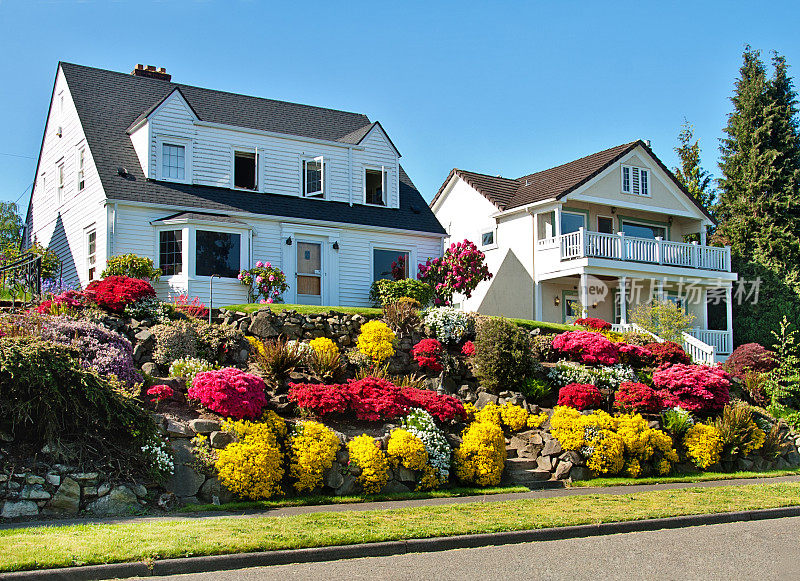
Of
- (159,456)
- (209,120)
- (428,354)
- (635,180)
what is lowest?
(159,456)


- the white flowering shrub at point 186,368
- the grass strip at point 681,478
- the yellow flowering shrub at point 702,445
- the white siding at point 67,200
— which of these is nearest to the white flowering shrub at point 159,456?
the white flowering shrub at point 186,368

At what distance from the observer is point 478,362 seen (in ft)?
54.9

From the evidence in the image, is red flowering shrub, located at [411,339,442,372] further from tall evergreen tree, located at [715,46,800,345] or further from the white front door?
tall evergreen tree, located at [715,46,800,345]

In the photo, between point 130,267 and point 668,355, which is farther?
point 668,355

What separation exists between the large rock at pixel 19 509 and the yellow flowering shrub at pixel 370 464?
178 inches

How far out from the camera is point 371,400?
1385cm

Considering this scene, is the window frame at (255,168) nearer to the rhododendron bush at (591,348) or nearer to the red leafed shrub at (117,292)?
the red leafed shrub at (117,292)

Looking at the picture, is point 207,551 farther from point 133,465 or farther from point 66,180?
point 66,180

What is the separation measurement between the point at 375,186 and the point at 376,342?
10.3m

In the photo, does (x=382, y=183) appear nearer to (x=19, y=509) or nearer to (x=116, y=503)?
(x=116, y=503)

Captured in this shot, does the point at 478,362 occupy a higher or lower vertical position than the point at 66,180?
lower

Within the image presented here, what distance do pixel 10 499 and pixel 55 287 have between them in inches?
543

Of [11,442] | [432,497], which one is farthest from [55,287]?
[432,497]

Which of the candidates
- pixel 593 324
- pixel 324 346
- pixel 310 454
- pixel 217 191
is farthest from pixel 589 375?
pixel 217 191
